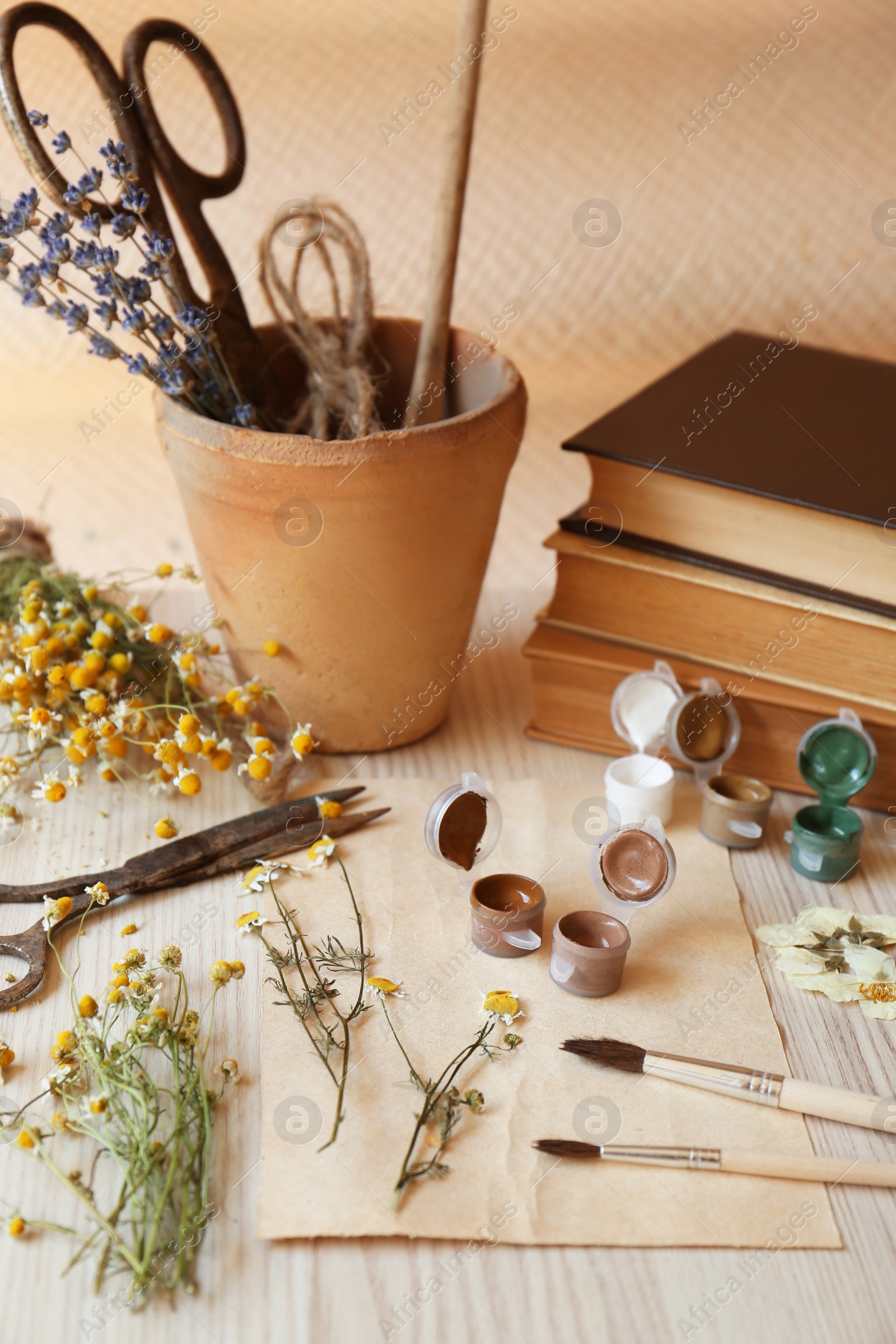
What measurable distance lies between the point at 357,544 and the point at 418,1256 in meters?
0.52

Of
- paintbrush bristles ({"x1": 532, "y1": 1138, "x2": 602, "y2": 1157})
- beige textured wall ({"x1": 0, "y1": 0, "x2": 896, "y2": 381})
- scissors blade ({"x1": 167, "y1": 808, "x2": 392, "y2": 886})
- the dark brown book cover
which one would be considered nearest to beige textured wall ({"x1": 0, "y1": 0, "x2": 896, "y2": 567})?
beige textured wall ({"x1": 0, "y1": 0, "x2": 896, "y2": 381})

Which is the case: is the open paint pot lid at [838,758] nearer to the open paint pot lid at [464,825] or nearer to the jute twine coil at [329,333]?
the open paint pot lid at [464,825]

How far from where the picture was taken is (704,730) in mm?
1031

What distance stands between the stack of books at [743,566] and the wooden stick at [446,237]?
0.44ft

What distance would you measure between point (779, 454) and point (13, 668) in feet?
2.21

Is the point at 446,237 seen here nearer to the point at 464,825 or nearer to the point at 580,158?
the point at 464,825

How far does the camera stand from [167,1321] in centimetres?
62

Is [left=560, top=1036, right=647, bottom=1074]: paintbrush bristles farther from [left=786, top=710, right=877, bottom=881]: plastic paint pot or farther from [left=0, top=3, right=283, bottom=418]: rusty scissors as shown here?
[left=0, top=3, right=283, bottom=418]: rusty scissors

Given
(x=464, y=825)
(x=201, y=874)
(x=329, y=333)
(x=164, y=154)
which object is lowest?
(x=201, y=874)

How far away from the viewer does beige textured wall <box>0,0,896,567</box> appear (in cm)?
171

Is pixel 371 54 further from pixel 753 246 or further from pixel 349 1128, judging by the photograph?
pixel 349 1128

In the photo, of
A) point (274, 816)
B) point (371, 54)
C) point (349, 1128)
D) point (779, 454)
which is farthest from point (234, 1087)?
point (371, 54)

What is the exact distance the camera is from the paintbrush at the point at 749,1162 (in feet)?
2.26

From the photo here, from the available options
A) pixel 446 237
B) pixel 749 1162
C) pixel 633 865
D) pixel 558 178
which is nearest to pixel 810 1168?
pixel 749 1162
